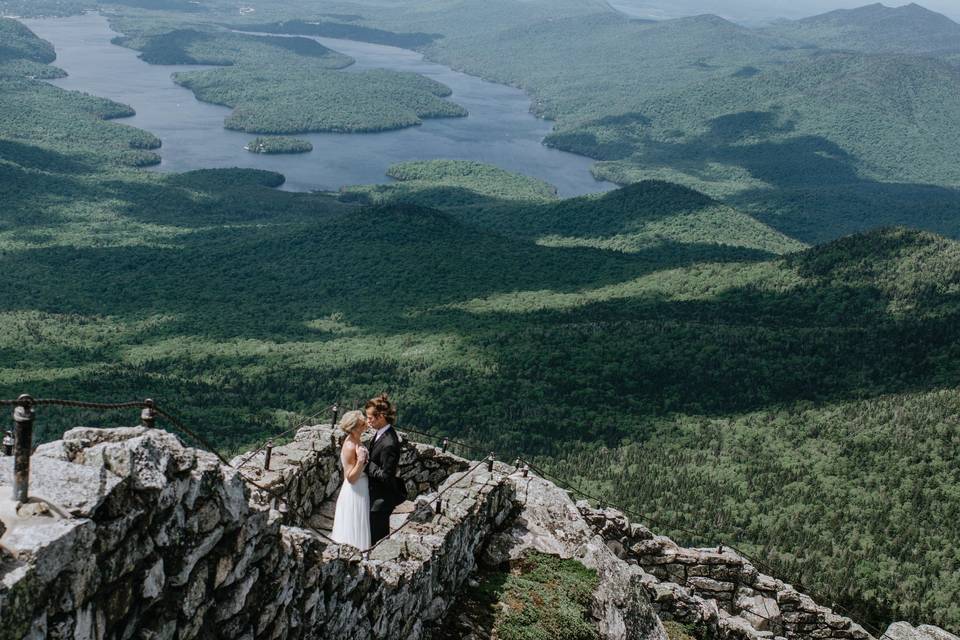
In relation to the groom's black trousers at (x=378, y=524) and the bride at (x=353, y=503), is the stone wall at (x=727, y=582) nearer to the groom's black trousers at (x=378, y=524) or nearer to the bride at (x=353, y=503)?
the groom's black trousers at (x=378, y=524)

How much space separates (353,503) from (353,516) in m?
0.25

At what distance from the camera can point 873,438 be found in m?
65.4

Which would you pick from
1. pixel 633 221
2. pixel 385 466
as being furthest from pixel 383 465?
pixel 633 221

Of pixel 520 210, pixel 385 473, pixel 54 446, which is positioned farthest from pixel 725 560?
pixel 520 210

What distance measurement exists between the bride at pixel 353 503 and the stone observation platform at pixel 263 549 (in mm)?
651

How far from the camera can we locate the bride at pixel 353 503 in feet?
59.4

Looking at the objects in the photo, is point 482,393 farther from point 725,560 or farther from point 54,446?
point 54,446

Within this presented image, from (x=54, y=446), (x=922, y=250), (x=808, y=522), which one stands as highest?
(x=54, y=446)

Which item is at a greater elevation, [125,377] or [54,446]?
[54,446]

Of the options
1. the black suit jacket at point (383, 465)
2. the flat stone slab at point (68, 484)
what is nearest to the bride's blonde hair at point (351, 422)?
the black suit jacket at point (383, 465)

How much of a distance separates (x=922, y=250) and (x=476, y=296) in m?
53.8

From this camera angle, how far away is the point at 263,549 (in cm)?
1454

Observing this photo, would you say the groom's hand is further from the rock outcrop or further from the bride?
the rock outcrop

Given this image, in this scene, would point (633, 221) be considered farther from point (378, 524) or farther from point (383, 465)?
point (383, 465)
